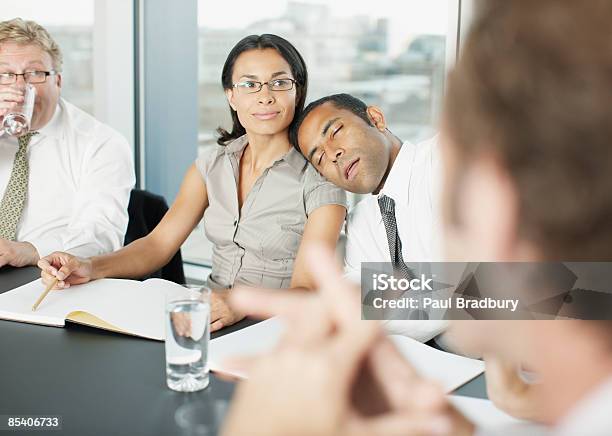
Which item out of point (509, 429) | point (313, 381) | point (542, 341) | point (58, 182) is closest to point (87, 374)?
point (509, 429)

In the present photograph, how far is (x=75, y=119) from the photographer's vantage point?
2809mm

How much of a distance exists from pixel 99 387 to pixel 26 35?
1697 mm

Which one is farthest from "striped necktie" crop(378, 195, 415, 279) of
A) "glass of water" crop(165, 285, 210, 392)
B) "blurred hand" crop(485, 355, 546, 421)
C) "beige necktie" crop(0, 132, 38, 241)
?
"beige necktie" crop(0, 132, 38, 241)

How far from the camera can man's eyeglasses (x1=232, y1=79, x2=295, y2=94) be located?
226 centimetres

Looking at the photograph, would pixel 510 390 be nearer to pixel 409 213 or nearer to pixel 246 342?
pixel 246 342

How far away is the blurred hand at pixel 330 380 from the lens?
1.90 ft

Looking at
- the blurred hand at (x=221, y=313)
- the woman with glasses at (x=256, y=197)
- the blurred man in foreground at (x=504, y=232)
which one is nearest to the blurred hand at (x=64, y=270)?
the woman with glasses at (x=256, y=197)

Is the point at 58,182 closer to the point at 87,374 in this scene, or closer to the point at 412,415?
the point at 87,374

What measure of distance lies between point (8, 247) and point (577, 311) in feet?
6.31

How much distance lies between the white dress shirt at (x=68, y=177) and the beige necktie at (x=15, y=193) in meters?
0.03

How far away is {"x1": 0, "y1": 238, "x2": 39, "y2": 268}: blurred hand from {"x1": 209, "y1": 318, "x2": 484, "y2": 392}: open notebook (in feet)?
2.95

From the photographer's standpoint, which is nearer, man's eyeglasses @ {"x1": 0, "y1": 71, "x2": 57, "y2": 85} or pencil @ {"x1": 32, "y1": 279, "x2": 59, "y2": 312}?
pencil @ {"x1": 32, "y1": 279, "x2": 59, "y2": 312}

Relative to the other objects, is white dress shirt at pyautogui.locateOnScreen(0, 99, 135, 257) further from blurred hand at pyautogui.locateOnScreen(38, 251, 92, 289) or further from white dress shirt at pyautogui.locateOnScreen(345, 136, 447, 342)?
white dress shirt at pyautogui.locateOnScreen(345, 136, 447, 342)

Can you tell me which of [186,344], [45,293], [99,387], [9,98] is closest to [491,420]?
[186,344]
